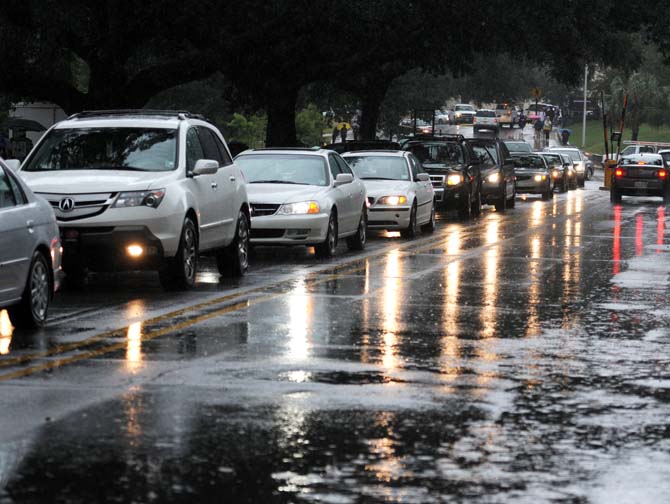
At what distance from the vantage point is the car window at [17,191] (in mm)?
12539

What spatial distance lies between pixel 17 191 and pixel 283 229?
8689 mm

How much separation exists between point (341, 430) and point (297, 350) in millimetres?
3310

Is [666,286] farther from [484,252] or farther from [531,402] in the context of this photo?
[531,402]

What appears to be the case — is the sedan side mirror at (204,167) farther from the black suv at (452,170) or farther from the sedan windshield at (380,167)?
the black suv at (452,170)

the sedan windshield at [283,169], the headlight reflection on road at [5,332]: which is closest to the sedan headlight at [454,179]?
the sedan windshield at [283,169]

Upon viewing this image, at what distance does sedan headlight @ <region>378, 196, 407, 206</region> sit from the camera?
87.9ft

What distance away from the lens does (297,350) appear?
1144 cm

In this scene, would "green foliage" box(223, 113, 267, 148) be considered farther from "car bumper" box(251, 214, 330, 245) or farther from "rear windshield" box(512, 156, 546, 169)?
"car bumper" box(251, 214, 330, 245)

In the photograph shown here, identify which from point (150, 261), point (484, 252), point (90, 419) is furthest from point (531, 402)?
point (484, 252)

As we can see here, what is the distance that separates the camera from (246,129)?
7269 cm

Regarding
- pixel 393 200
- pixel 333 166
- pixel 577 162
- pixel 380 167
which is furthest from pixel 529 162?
pixel 333 166

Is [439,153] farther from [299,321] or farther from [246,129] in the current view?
[246,129]

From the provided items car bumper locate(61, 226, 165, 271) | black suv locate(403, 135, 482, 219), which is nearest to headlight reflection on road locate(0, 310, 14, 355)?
car bumper locate(61, 226, 165, 271)

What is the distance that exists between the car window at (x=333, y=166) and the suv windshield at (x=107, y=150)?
19.7 ft
